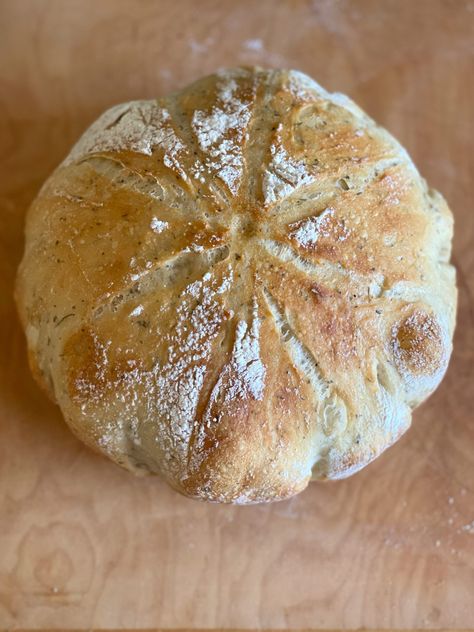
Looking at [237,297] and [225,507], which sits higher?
[237,297]

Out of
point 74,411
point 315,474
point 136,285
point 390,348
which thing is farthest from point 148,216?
point 315,474

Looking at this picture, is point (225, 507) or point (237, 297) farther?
point (225, 507)

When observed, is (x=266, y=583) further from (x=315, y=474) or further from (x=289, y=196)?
(x=289, y=196)

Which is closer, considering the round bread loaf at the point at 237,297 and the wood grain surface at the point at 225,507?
the round bread loaf at the point at 237,297

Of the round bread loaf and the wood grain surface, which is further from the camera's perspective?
the wood grain surface
